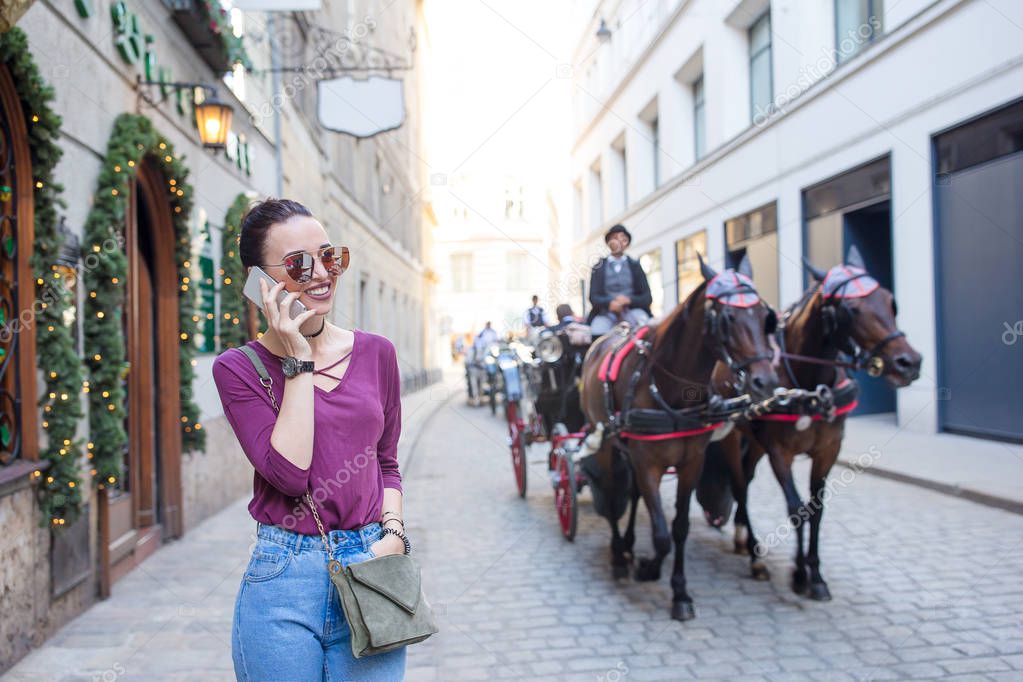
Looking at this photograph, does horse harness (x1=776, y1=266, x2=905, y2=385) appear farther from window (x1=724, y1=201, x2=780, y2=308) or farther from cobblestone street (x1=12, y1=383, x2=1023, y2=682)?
window (x1=724, y1=201, x2=780, y2=308)

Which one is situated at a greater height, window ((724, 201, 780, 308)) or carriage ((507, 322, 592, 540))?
window ((724, 201, 780, 308))

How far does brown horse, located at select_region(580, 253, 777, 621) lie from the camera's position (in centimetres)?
442

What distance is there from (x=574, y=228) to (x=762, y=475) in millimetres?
24021

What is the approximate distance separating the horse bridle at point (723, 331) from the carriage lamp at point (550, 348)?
2670mm

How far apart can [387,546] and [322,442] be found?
308 mm

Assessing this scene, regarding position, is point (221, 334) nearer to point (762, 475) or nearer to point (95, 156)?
point (95, 156)

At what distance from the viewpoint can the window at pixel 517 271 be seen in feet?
160

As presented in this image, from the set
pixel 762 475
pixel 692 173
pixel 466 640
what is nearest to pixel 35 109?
pixel 466 640

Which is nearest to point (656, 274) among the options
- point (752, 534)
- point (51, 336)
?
point (752, 534)

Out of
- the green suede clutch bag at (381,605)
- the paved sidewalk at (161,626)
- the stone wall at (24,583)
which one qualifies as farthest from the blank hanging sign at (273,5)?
the green suede clutch bag at (381,605)

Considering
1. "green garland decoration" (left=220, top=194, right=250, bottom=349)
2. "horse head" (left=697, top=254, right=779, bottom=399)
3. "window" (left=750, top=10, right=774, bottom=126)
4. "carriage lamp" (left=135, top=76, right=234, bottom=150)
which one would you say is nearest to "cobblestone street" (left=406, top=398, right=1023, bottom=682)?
"horse head" (left=697, top=254, right=779, bottom=399)

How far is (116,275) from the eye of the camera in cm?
539

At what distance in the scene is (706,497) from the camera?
5910 mm

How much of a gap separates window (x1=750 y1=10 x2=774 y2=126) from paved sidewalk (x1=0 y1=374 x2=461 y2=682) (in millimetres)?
12717
